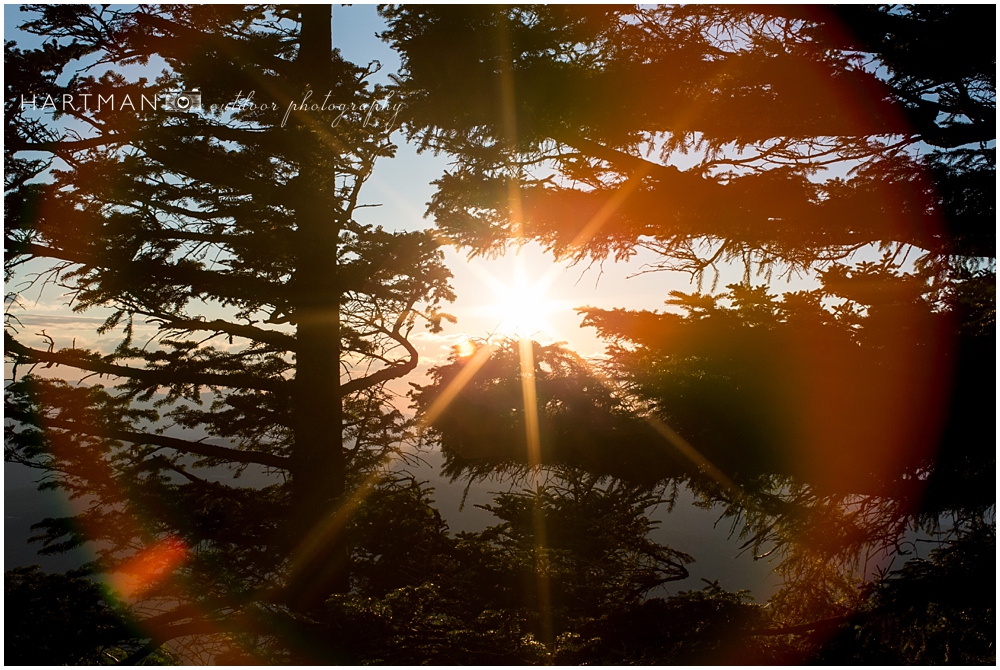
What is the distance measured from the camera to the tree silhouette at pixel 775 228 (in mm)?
4629

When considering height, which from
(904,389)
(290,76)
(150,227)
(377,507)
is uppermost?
(290,76)

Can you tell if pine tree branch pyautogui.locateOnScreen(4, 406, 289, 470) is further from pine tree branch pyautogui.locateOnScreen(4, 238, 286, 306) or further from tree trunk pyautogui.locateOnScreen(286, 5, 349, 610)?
pine tree branch pyautogui.locateOnScreen(4, 238, 286, 306)

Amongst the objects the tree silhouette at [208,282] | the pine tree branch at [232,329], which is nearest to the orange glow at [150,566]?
the tree silhouette at [208,282]

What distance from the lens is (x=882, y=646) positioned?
566 centimetres

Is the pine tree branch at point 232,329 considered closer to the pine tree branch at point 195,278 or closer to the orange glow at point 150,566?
the pine tree branch at point 195,278

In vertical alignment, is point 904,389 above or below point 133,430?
above

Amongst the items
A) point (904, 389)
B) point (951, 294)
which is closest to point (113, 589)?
point (904, 389)

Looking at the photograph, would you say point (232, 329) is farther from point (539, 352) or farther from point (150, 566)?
point (539, 352)

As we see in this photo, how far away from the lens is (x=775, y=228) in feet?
20.4

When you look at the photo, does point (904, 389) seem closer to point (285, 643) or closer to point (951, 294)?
point (951, 294)

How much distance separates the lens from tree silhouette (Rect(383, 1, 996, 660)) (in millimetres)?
4629

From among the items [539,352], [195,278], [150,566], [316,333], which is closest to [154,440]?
[150,566]

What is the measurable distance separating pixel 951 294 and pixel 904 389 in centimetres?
145

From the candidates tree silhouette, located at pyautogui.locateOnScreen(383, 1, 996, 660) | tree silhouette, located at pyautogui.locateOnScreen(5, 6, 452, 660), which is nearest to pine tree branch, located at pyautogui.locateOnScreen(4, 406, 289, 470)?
tree silhouette, located at pyautogui.locateOnScreen(5, 6, 452, 660)
